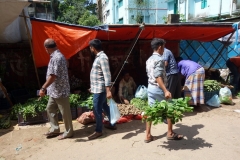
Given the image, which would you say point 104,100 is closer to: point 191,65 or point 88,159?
point 88,159

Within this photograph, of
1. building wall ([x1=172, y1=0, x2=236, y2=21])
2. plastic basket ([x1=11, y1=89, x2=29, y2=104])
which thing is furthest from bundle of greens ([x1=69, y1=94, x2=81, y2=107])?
building wall ([x1=172, y1=0, x2=236, y2=21])

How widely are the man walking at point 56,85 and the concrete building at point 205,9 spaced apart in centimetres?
1281

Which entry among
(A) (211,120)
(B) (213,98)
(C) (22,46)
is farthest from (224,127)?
(C) (22,46)

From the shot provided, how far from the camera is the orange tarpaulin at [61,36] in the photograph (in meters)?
4.34

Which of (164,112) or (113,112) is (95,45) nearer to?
(113,112)

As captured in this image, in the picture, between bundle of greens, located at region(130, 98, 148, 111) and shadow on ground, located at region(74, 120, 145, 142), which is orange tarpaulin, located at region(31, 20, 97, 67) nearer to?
shadow on ground, located at region(74, 120, 145, 142)

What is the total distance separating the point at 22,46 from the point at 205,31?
5181 mm

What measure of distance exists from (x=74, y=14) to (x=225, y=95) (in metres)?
22.9

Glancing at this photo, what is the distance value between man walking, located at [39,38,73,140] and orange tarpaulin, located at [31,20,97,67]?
920 millimetres

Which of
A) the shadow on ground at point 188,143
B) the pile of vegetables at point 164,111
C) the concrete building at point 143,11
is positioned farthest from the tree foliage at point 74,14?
the pile of vegetables at point 164,111

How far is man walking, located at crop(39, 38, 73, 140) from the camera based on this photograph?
346 cm

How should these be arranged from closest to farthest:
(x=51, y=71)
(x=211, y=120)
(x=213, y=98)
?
(x=51, y=71)
(x=211, y=120)
(x=213, y=98)

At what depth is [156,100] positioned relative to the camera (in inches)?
134

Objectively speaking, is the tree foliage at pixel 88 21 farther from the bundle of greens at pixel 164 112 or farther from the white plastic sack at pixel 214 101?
the bundle of greens at pixel 164 112
